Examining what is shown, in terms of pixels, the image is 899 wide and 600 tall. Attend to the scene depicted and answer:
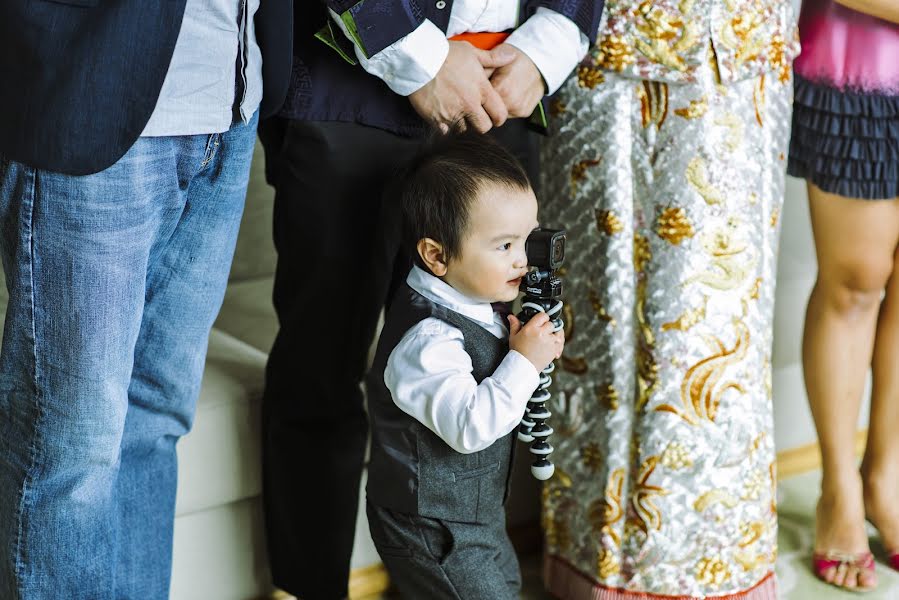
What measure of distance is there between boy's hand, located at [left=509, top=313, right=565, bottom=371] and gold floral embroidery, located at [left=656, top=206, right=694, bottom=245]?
0.29 metres

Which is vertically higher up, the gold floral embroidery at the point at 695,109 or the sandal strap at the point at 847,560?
the gold floral embroidery at the point at 695,109

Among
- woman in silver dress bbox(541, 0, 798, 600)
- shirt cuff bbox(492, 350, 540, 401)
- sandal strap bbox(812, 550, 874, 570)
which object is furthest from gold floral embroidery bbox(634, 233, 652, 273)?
sandal strap bbox(812, 550, 874, 570)

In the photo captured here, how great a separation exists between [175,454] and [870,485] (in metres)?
1.18

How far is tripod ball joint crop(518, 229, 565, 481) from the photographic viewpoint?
1148 millimetres

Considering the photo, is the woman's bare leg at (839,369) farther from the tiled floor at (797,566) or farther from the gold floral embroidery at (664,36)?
the gold floral embroidery at (664,36)

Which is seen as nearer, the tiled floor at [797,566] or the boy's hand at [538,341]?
the boy's hand at [538,341]

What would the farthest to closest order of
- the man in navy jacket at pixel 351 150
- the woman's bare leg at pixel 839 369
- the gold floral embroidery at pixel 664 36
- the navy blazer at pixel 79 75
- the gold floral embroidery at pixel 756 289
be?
the woman's bare leg at pixel 839 369 → the gold floral embroidery at pixel 756 289 → the gold floral embroidery at pixel 664 36 → the man in navy jacket at pixel 351 150 → the navy blazer at pixel 79 75

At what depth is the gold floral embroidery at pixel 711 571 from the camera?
1.46 m

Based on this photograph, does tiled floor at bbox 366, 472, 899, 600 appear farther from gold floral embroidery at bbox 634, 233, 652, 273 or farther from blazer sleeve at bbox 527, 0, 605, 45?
blazer sleeve at bbox 527, 0, 605, 45

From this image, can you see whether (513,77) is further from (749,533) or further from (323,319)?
(749,533)

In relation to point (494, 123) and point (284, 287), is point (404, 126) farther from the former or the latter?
point (284, 287)

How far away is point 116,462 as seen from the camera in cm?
110

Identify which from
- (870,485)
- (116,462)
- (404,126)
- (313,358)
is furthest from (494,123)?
(870,485)

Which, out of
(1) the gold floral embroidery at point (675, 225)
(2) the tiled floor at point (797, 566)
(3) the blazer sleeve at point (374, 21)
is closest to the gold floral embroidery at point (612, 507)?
(2) the tiled floor at point (797, 566)
